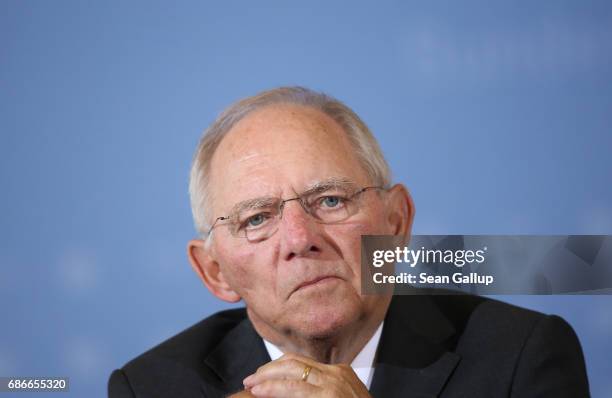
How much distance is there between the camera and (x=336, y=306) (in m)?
2.65

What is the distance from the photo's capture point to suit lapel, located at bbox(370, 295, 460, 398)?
9.09ft

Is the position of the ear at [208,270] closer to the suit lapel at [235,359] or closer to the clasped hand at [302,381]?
the suit lapel at [235,359]

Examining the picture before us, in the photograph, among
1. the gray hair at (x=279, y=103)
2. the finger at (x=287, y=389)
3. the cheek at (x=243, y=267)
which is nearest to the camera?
the finger at (x=287, y=389)

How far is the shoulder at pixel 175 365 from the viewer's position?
117 inches

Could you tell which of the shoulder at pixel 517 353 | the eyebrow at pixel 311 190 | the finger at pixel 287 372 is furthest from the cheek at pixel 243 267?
the shoulder at pixel 517 353

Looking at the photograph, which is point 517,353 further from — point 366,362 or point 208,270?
point 208,270

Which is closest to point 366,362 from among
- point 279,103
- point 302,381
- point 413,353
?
point 413,353

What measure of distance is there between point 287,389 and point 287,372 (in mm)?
Result: 53

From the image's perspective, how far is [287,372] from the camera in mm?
2398

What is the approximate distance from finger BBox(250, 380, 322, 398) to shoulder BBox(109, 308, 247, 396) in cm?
60

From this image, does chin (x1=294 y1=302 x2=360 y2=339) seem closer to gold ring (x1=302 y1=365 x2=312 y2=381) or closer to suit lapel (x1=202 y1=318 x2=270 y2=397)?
gold ring (x1=302 y1=365 x2=312 y2=381)

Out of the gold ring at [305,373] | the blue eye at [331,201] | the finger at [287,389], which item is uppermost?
the blue eye at [331,201]

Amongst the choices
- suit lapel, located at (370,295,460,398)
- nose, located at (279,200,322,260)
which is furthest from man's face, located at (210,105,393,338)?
suit lapel, located at (370,295,460,398)

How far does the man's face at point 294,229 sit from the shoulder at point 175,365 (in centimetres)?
30
